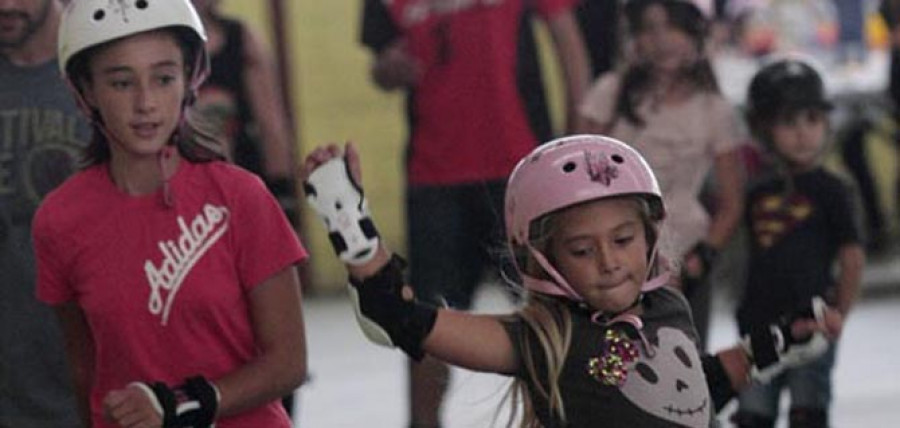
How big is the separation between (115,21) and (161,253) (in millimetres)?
546

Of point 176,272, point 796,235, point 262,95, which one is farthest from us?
point 262,95

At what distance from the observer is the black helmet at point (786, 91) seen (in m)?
8.34

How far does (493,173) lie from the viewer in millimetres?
8766

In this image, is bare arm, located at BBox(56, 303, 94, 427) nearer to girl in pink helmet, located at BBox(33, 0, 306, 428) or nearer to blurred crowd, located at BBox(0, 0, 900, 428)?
girl in pink helmet, located at BBox(33, 0, 306, 428)

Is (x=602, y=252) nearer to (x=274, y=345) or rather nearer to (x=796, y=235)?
(x=274, y=345)

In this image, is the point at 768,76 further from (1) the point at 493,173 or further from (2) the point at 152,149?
(2) the point at 152,149

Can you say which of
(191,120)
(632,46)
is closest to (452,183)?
(632,46)

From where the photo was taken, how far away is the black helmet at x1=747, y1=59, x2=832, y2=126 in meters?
8.34

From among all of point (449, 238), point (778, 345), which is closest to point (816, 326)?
point (778, 345)

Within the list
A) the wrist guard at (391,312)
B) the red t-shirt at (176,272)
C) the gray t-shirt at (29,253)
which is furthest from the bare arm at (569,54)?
the wrist guard at (391,312)

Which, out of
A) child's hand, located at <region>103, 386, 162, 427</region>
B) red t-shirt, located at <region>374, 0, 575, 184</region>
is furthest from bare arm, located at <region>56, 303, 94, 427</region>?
red t-shirt, located at <region>374, 0, 575, 184</region>

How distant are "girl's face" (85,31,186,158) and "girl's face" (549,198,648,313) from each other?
927 mm

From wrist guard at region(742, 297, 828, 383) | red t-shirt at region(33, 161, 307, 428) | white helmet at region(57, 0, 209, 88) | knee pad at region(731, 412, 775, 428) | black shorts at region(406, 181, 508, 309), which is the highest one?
white helmet at region(57, 0, 209, 88)

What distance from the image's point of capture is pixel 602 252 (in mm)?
5082
